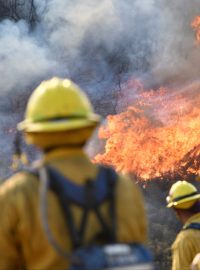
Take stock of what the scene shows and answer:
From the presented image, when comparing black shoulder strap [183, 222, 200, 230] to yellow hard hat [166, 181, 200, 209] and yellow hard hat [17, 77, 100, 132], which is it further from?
yellow hard hat [17, 77, 100, 132]

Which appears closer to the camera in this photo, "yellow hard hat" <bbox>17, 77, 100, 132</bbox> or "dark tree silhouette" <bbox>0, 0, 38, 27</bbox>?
"yellow hard hat" <bbox>17, 77, 100, 132</bbox>

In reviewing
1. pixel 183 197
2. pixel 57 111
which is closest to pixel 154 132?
pixel 183 197

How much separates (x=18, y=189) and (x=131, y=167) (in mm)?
10200

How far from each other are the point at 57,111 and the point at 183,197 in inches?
149

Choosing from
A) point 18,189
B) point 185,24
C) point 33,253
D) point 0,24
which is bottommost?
point 33,253

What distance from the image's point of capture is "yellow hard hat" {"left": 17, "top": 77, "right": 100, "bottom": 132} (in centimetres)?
300

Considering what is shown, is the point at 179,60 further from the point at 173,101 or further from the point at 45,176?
the point at 45,176

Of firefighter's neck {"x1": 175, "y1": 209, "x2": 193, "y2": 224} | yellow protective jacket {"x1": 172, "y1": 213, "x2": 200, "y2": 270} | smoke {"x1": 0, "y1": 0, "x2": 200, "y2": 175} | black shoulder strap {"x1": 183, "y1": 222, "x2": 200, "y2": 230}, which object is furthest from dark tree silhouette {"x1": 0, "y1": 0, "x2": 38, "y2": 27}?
yellow protective jacket {"x1": 172, "y1": 213, "x2": 200, "y2": 270}

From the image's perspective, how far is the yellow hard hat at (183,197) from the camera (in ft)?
21.4

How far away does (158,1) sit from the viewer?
13.6 m

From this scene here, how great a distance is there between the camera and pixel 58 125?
9.77ft

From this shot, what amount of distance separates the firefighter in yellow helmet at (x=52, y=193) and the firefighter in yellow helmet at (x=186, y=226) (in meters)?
2.82

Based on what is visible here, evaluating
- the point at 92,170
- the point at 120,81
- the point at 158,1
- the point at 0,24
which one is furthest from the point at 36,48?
the point at 92,170

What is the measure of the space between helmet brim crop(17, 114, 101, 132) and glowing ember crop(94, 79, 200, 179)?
9800 millimetres
